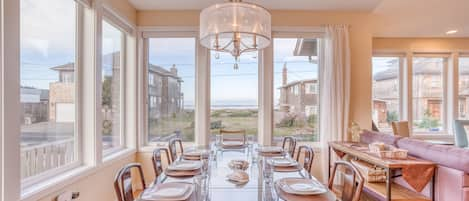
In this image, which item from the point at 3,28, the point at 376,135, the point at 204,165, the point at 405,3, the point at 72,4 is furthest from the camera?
the point at 405,3

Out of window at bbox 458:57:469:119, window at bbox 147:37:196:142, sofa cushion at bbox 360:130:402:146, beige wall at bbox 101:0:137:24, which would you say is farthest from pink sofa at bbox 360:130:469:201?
window at bbox 458:57:469:119

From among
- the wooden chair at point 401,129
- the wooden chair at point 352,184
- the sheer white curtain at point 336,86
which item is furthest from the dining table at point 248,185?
the wooden chair at point 401,129

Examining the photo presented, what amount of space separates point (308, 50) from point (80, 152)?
10.8 feet

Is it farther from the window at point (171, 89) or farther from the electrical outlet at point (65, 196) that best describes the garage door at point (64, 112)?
the window at point (171, 89)

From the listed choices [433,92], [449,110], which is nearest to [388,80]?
[433,92]

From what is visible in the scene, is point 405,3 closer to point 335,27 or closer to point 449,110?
point 335,27

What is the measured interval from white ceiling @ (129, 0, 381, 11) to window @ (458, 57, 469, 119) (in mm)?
3160

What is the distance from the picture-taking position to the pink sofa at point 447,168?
2393 millimetres

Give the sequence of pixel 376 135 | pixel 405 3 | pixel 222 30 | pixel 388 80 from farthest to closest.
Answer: pixel 388 80
pixel 405 3
pixel 376 135
pixel 222 30

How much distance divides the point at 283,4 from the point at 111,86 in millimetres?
2517

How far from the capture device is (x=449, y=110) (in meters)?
5.78

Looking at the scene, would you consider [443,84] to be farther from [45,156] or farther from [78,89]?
[45,156]

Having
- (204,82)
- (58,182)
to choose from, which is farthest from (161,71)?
(58,182)

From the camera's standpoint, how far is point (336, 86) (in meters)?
4.11
